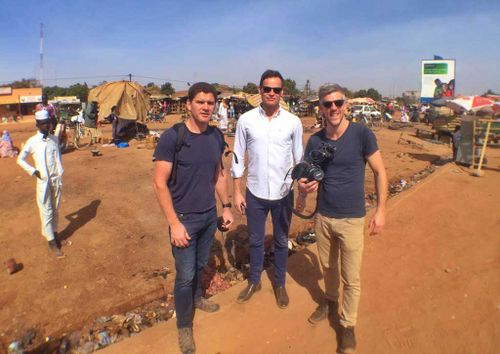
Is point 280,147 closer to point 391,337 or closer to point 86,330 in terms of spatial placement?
point 391,337

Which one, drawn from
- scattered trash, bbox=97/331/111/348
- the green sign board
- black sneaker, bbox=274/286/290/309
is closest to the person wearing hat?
scattered trash, bbox=97/331/111/348

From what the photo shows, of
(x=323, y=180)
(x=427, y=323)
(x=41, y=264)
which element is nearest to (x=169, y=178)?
(x=323, y=180)

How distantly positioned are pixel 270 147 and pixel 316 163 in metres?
0.54

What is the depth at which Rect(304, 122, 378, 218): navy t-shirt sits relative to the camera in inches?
102

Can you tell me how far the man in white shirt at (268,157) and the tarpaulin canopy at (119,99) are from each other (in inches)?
404

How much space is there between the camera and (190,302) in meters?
2.76

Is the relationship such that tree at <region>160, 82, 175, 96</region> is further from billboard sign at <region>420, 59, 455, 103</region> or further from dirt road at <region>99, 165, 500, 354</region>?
dirt road at <region>99, 165, 500, 354</region>

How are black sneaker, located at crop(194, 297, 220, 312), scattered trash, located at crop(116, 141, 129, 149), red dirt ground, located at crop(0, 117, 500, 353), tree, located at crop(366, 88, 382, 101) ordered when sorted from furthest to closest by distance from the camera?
tree, located at crop(366, 88, 382, 101), scattered trash, located at crop(116, 141, 129, 149), red dirt ground, located at crop(0, 117, 500, 353), black sneaker, located at crop(194, 297, 220, 312)

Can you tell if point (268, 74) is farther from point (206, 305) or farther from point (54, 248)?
point (54, 248)

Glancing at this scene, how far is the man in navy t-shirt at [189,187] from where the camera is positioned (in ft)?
8.04

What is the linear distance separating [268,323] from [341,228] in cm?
124

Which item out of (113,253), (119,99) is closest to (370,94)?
(119,99)

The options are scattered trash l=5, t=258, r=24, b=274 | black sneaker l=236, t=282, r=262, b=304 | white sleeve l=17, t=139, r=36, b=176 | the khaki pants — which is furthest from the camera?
white sleeve l=17, t=139, r=36, b=176

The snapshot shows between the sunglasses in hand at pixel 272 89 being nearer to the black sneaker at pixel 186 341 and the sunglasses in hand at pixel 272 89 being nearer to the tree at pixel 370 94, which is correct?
the black sneaker at pixel 186 341
